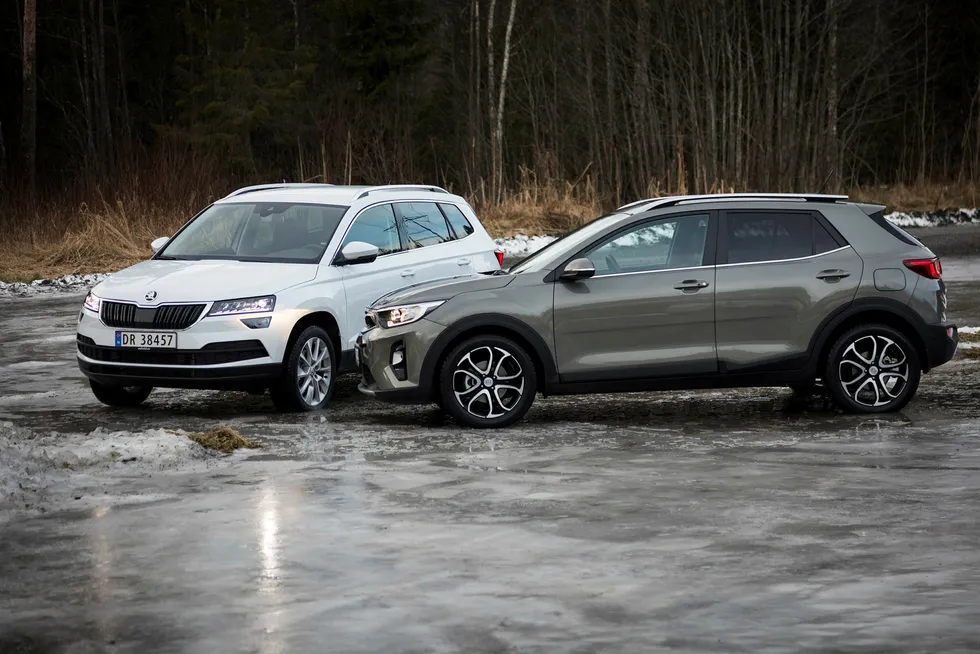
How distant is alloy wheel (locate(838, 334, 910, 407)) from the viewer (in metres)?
11.3

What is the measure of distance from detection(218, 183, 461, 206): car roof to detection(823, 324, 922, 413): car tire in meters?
4.25

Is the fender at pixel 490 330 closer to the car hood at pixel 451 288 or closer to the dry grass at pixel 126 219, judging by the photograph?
the car hood at pixel 451 288

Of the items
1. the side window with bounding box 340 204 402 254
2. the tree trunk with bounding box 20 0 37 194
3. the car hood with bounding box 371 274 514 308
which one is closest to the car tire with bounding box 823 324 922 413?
the car hood with bounding box 371 274 514 308

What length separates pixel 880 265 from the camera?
11.4 meters

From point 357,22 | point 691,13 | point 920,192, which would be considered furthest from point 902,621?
point 357,22

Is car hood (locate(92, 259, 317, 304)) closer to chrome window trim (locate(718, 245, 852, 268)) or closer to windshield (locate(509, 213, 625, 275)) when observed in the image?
windshield (locate(509, 213, 625, 275))

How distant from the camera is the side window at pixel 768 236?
11.3 meters

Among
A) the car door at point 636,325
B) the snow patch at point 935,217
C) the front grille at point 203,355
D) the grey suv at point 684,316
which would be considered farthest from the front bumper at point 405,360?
the snow patch at point 935,217

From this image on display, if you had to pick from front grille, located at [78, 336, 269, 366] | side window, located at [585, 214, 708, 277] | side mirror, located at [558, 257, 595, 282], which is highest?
side window, located at [585, 214, 708, 277]

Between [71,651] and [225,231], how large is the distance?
300 inches

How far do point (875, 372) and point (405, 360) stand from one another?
3.38 metres

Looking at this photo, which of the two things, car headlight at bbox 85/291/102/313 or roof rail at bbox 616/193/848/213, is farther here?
car headlight at bbox 85/291/102/313

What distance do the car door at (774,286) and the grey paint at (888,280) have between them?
0.14 metres

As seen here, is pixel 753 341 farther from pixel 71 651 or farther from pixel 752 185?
pixel 752 185
